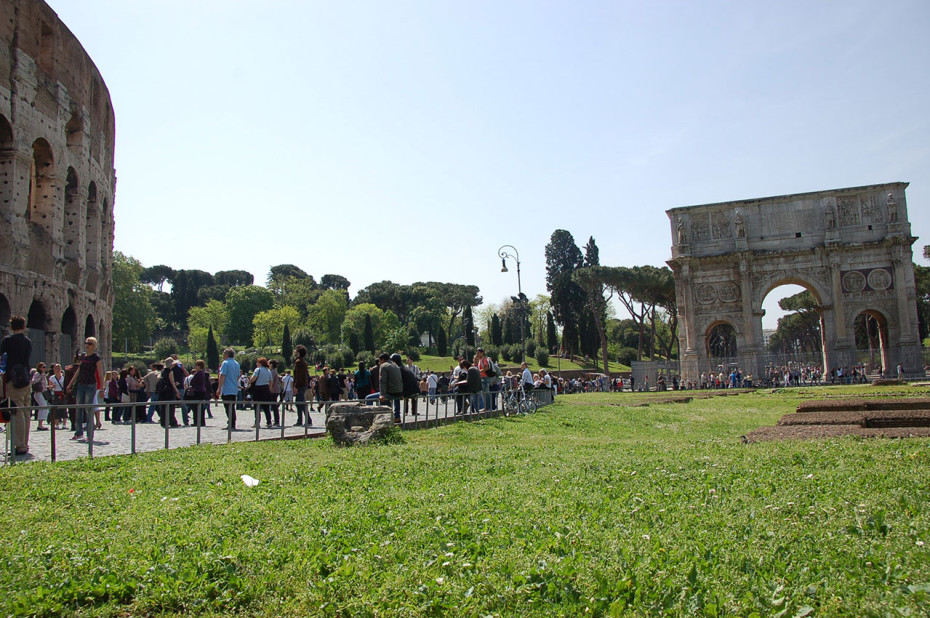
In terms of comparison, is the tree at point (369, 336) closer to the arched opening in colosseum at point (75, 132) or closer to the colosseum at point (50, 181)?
the colosseum at point (50, 181)

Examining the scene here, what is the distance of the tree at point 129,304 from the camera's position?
72.2m

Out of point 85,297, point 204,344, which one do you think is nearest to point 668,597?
point 85,297

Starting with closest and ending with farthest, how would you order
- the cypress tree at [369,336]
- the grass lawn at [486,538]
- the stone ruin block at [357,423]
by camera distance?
1. the grass lawn at [486,538]
2. the stone ruin block at [357,423]
3. the cypress tree at [369,336]

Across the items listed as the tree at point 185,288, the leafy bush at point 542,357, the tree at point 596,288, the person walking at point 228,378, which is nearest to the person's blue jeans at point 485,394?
the person walking at point 228,378

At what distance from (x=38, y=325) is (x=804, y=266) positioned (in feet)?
130

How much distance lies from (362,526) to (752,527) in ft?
8.01

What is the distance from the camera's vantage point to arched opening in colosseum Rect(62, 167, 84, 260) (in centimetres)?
2589

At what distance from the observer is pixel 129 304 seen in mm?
73688

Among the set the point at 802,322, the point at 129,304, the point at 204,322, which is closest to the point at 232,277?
the point at 204,322

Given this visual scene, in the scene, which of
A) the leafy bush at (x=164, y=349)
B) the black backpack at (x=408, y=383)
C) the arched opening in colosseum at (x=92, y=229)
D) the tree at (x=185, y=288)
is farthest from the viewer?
the tree at (x=185, y=288)

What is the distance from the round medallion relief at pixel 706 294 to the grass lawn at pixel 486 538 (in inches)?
1468

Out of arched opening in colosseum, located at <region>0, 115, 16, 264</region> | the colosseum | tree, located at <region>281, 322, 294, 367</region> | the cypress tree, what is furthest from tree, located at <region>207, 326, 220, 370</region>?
arched opening in colosseum, located at <region>0, 115, 16, 264</region>

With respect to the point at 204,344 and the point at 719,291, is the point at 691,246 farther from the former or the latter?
the point at 204,344

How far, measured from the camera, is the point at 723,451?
789 cm
